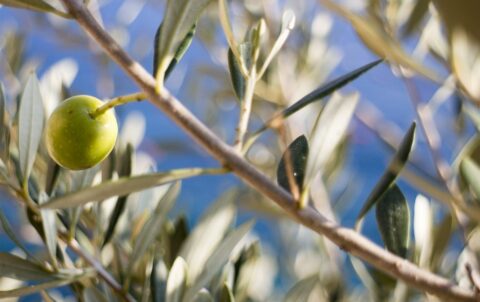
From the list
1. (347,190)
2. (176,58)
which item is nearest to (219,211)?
(176,58)

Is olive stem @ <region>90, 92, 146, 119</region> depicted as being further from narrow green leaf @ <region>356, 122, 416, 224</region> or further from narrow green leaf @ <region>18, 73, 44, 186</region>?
narrow green leaf @ <region>356, 122, 416, 224</region>

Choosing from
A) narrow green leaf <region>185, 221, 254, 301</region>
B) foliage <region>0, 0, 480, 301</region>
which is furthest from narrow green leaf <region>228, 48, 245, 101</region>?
narrow green leaf <region>185, 221, 254, 301</region>

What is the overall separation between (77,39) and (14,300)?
1063mm

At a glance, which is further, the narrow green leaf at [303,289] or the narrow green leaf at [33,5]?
the narrow green leaf at [303,289]

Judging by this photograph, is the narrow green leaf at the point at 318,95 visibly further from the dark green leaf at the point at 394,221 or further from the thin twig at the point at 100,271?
the thin twig at the point at 100,271

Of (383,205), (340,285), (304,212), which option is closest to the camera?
(304,212)

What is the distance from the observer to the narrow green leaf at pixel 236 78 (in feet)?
1.70

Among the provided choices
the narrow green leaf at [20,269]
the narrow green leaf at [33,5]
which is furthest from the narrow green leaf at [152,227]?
the narrow green leaf at [33,5]

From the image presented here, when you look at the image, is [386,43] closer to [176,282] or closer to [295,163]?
[295,163]

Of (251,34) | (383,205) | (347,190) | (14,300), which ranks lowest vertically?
(347,190)

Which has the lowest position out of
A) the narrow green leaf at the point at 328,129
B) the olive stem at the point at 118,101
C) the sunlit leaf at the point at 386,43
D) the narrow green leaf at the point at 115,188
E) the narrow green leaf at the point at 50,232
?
the narrow green leaf at the point at 50,232

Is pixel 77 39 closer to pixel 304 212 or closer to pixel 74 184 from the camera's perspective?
pixel 74 184

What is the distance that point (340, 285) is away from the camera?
936mm

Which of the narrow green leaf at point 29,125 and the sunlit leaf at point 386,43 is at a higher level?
the sunlit leaf at point 386,43
